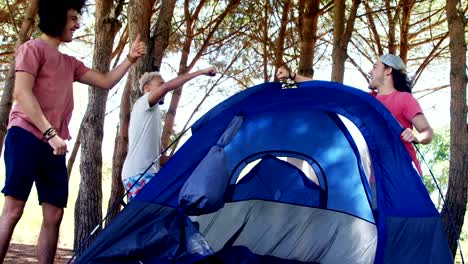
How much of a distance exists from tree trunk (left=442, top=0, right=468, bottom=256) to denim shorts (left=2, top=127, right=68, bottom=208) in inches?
139

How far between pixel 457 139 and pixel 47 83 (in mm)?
3813

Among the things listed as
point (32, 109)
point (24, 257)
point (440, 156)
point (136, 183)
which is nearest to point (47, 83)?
point (32, 109)

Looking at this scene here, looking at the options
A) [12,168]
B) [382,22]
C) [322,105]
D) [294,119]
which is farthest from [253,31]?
[12,168]

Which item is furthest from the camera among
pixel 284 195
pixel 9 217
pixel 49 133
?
pixel 284 195

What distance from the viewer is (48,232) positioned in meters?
Result: 3.06

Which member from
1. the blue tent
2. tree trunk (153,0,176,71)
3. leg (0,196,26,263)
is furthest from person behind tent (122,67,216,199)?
tree trunk (153,0,176,71)

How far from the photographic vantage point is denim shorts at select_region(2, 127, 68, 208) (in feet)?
9.46

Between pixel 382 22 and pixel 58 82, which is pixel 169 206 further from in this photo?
pixel 382 22

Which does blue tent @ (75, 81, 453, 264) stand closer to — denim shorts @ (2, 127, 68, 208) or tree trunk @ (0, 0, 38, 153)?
denim shorts @ (2, 127, 68, 208)

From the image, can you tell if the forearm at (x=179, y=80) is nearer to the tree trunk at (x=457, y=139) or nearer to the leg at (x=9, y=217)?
the leg at (x=9, y=217)

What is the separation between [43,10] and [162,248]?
5.14ft

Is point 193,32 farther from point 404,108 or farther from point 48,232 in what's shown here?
point 48,232

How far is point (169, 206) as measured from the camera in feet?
12.5

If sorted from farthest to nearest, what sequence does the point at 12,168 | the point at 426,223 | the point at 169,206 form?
the point at 169,206
the point at 426,223
the point at 12,168
